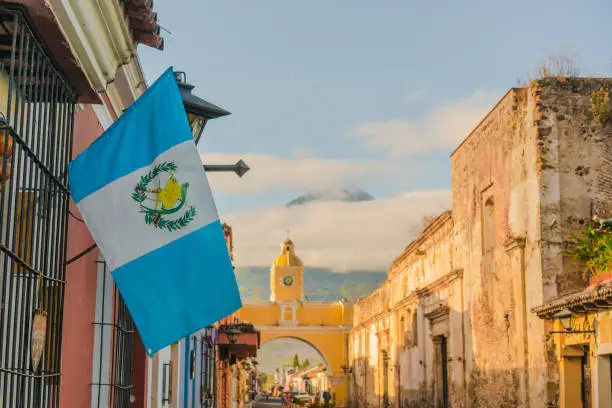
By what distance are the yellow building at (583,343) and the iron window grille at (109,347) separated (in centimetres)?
606

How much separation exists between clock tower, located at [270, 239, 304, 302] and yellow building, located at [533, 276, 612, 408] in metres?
38.9

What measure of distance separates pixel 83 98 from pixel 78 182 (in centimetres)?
59

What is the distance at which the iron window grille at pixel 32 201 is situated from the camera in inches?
158

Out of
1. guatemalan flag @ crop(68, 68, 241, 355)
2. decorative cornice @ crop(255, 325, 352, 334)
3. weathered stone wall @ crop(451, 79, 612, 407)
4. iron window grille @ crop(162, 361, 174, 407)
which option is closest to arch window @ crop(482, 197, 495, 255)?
weathered stone wall @ crop(451, 79, 612, 407)

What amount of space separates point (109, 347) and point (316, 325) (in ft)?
147

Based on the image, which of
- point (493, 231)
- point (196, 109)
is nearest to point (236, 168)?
point (196, 109)

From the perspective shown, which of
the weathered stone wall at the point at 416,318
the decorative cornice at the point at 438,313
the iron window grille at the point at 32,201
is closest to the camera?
the iron window grille at the point at 32,201

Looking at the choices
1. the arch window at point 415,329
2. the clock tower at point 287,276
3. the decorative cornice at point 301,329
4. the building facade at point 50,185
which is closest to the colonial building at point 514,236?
the arch window at point 415,329

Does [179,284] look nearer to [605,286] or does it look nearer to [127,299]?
[127,299]

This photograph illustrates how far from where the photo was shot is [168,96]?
5016 mm

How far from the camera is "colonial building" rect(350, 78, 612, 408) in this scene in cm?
1402

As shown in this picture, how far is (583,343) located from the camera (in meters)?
12.5

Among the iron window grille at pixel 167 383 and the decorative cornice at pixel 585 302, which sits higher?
the decorative cornice at pixel 585 302

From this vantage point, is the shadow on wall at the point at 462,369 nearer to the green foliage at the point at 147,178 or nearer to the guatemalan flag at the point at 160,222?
the guatemalan flag at the point at 160,222
